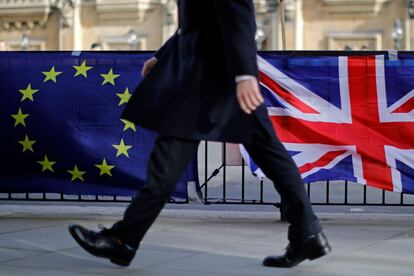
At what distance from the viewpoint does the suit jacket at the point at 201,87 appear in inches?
180

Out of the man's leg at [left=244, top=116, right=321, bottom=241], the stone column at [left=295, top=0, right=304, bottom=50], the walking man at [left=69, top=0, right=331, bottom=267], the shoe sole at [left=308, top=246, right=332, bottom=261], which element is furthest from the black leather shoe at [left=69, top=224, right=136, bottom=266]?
the stone column at [left=295, top=0, right=304, bottom=50]

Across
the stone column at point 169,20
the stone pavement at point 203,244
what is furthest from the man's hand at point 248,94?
the stone column at point 169,20

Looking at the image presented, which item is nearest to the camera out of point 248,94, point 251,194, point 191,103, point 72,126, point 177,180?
point 248,94

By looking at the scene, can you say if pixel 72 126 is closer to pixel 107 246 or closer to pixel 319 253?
pixel 107 246

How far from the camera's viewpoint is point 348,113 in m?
7.21

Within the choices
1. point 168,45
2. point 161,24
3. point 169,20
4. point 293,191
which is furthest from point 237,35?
point 161,24

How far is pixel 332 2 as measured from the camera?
114ft

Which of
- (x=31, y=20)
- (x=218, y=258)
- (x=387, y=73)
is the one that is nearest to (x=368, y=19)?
(x=31, y=20)

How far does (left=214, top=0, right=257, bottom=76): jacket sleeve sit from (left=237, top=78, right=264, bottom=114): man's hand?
0.17 feet

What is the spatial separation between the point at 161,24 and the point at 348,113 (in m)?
30.2

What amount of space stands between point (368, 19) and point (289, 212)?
3028cm

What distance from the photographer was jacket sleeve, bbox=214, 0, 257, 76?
447 cm

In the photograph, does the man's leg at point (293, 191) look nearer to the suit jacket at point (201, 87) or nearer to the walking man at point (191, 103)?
the walking man at point (191, 103)

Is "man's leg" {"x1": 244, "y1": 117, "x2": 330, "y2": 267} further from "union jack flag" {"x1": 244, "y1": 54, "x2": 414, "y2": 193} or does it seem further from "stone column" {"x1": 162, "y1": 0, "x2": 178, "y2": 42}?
"stone column" {"x1": 162, "y1": 0, "x2": 178, "y2": 42}
